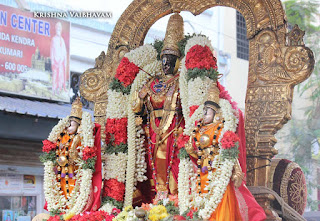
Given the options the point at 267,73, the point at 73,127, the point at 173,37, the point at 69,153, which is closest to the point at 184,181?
the point at 69,153

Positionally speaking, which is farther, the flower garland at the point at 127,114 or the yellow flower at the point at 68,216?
the flower garland at the point at 127,114

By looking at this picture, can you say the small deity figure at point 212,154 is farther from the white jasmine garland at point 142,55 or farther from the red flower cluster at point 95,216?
the white jasmine garland at point 142,55

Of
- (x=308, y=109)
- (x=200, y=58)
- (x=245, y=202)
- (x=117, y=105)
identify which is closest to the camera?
(x=245, y=202)

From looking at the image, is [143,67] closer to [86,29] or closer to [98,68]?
[98,68]

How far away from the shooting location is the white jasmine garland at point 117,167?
23.1 feet

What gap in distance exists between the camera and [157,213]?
604cm

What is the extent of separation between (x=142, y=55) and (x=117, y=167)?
156cm

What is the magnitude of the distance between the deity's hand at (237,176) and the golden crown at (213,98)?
0.74 metres

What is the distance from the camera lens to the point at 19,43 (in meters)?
11.3

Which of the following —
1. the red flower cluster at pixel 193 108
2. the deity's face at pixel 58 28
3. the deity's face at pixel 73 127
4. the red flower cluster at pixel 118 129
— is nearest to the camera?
the red flower cluster at pixel 193 108

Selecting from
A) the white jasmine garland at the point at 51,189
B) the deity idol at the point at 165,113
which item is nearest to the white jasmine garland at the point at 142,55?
the deity idol at the point at 165,113

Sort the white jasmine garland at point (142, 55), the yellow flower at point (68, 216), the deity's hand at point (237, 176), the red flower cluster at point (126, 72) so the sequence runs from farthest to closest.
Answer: the white jasmine garland at point (142, 55) → the red flower cluster at point (126, 72) → the yellow flower at point (68, 216) → the deity's hand at point (237, 176)

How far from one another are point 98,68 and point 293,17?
8.62 meters

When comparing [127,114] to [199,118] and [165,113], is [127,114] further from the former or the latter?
[199,118]
